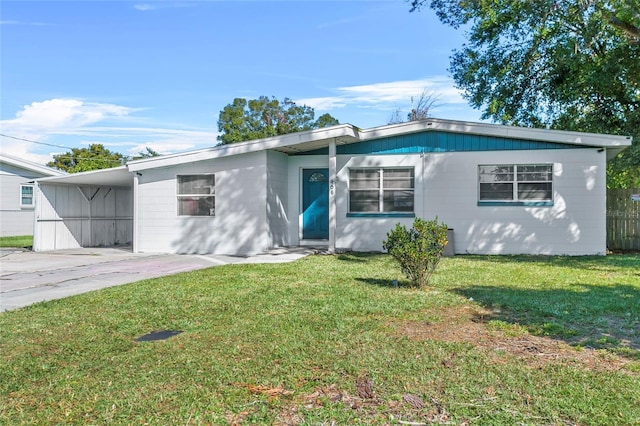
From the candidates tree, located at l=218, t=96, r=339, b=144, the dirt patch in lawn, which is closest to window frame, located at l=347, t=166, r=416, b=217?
the dirt patch in lawn

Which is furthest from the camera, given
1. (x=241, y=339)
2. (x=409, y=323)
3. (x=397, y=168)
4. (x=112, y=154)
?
(x=112, y=154)

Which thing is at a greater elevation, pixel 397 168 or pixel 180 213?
pixel 397 168

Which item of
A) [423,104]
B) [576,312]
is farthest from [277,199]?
[423,104]

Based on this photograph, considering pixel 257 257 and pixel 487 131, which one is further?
pixel 487 131

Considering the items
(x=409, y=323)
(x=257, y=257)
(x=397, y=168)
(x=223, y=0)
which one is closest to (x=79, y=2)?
(x=223, y=0)

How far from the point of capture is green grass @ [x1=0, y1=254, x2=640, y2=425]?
11.2 feet

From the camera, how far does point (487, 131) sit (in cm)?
1323

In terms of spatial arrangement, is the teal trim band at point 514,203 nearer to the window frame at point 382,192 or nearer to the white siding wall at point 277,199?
the window frame at point 382,192

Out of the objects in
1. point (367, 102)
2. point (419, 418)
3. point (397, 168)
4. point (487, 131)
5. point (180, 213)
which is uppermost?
point (367, 102)

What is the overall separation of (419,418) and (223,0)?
1178 centimetres

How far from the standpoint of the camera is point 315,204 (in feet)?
48.8

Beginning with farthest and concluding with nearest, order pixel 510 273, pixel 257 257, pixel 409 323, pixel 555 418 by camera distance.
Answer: pixel 257 257 → pixel 510 273 → pixel 409 323 → pixel 555 418

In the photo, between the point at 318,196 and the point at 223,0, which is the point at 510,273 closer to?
the point at 318,196

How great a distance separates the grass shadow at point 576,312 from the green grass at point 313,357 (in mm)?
25
